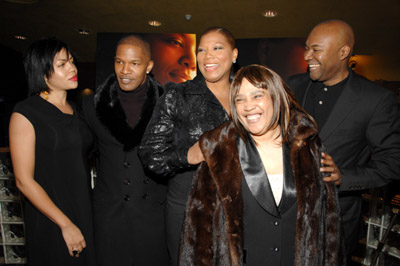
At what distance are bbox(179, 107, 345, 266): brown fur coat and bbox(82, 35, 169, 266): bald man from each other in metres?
0.64

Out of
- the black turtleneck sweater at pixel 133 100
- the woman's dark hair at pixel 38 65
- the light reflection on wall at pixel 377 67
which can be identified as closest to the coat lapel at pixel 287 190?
the black turtleneck sweater at pixel 133 100

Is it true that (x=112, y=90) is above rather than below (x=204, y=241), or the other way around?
above

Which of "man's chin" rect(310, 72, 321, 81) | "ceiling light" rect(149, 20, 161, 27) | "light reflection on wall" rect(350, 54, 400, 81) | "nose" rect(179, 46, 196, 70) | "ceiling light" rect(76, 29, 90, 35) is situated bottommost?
"man's chin" rect(310, 72, 321, 81)

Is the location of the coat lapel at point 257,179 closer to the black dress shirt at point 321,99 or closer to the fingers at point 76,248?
the black dress shirt at point 321,99

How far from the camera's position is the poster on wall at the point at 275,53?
380 centimetres

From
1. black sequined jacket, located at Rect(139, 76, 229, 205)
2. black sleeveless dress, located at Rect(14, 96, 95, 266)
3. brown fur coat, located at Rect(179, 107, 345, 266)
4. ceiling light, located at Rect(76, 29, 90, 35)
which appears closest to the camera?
brown fur coat, located at Rect(179, 107, 345, 266)

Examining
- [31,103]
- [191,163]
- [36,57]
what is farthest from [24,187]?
[191,163]

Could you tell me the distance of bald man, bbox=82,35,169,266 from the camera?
2.05 meters

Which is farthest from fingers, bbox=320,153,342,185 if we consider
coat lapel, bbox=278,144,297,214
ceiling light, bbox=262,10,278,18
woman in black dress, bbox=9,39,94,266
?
ceiling light, bbox=262,10,278,18

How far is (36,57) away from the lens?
76.2 inches

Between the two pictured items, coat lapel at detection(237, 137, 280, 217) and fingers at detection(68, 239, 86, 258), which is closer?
coat lapel at detection(237, 137, 280, 217)

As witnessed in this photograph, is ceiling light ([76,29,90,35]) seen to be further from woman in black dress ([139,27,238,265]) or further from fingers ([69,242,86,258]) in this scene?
fingers ([69,242,86,258])

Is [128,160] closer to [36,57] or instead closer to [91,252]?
[91,252]

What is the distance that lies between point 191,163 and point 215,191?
10.0 inches
